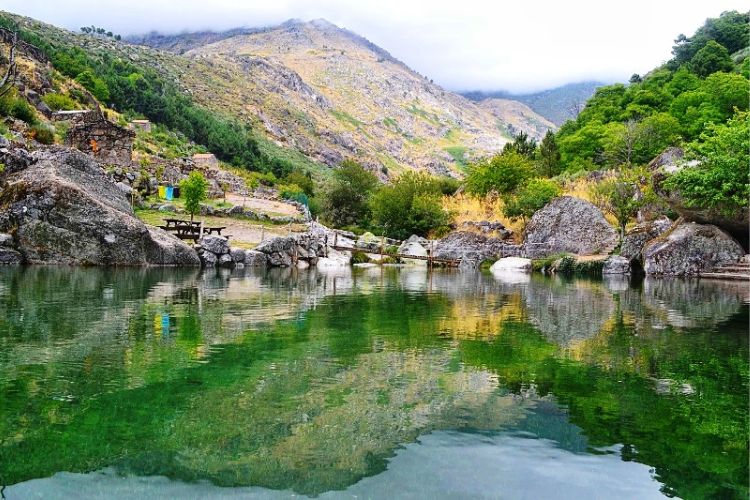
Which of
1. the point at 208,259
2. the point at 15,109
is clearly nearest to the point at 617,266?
the point at 208,259

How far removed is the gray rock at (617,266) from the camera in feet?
92.8

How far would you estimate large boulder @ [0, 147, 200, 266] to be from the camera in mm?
23547

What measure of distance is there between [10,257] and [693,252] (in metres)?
27.5

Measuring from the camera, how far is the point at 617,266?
28.4 m

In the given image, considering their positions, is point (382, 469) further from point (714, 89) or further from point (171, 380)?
point (714, 89)

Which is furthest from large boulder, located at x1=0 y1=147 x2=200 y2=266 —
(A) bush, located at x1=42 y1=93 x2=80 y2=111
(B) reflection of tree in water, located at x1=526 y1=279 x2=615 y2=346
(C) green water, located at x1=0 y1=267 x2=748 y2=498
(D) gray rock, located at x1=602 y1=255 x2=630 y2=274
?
(A) bush, located at x1=42 y1=93 x2=80 y2=111

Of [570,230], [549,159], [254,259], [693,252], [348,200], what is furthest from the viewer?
[549,159]

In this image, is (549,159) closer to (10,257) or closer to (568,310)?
(568,310)

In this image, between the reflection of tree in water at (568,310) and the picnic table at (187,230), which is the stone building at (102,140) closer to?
the picnic table at (187,230)

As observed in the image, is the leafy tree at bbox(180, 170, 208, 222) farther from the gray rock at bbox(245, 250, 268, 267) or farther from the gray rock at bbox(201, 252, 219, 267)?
the gray rock at bbox(201, 252, 219, 267)

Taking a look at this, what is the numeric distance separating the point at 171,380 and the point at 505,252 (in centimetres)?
3073

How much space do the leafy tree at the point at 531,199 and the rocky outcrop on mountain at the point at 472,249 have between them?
250 centimetres

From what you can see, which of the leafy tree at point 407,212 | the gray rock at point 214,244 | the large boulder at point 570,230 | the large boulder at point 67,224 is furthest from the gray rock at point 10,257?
the large boulder at point 570,230

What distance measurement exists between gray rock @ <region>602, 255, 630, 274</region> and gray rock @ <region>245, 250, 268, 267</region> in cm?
1581
